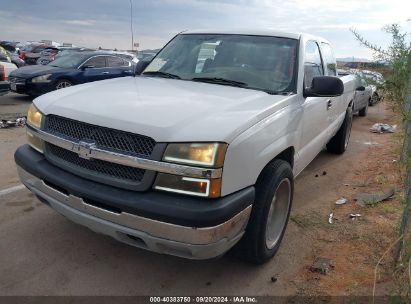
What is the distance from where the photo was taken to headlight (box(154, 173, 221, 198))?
88.3 inches

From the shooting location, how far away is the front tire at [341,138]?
639 centimetres

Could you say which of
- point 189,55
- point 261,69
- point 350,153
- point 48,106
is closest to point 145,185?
point 48,106

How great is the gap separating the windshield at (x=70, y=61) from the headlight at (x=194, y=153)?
9.90 meters

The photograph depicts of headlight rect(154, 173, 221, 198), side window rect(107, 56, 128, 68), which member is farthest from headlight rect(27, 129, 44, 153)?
side window rect(107, 56, 128, 68)

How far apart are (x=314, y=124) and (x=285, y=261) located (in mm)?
1557

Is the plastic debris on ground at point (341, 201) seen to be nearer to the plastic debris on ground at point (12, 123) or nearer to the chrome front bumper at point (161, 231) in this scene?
the chrome front bumper at point (161, 231)

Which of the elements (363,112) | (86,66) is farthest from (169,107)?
(363,112)

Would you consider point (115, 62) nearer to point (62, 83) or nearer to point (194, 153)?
point (62, 83)

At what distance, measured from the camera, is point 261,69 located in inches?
139

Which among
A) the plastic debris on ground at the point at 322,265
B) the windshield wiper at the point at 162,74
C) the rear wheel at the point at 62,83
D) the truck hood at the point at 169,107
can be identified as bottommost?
the plastic debris on ground at the point at 322,265

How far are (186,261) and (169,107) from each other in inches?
51.4

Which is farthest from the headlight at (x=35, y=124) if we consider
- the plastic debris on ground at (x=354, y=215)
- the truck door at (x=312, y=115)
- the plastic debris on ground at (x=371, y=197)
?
the plastic debris on ground at (x=371, y=197)

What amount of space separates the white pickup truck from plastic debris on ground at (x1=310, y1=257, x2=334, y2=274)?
0.37 meters

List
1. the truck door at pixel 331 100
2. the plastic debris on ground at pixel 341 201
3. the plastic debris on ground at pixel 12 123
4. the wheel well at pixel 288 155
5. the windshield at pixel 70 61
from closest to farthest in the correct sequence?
the wheel well at pixel 288 155 → the plastic debris on ground at pixel 341 201 → the truck door at pixel 331 100 → the plastic debris on ground at pixel 12 123 → the windshield at pixel 70 61
